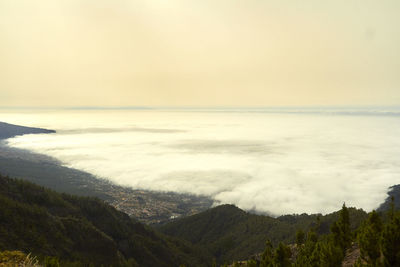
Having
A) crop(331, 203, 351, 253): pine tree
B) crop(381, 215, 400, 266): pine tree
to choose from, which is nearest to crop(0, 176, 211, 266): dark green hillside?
crop(331, 203, 351, 253): pine tree

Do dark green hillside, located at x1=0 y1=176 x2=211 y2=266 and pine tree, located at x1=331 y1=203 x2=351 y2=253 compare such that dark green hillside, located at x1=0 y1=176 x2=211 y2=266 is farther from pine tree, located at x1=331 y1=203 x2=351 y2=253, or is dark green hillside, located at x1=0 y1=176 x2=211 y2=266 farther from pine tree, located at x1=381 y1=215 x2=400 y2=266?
pine tree, located at x1=381 y1=215 x2=400 y2=266

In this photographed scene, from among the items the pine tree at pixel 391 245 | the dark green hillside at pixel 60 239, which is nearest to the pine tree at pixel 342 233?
the pine tree at pixel 391 245

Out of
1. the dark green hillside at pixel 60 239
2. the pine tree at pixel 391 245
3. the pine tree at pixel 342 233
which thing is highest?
the pine tree at pixel 391 245

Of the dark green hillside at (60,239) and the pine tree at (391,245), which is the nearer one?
the pine tree at (391,245)

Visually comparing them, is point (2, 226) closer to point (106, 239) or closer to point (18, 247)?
point (18, 247)

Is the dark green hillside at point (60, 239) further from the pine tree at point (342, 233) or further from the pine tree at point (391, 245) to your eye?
the pine tree at point (391, 245)

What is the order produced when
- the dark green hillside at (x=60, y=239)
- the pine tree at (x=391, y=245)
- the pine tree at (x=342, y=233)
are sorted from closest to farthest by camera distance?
1. the pine tree at (x=391, y=245)
2. the pine tree at (x=342, y=233)
3. the dark green hillside at (x=60, y=239)

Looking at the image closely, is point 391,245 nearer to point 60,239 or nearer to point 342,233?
point 342,233

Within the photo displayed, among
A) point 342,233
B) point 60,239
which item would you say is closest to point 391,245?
point 342,233

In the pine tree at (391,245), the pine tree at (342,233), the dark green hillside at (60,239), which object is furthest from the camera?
the dark green hillside at (60,239)

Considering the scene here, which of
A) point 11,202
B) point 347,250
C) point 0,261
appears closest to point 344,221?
point 347,250

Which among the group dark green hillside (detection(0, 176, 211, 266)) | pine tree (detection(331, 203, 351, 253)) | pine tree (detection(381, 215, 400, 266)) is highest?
pine tree (detection(381, 215, 400, 266))
